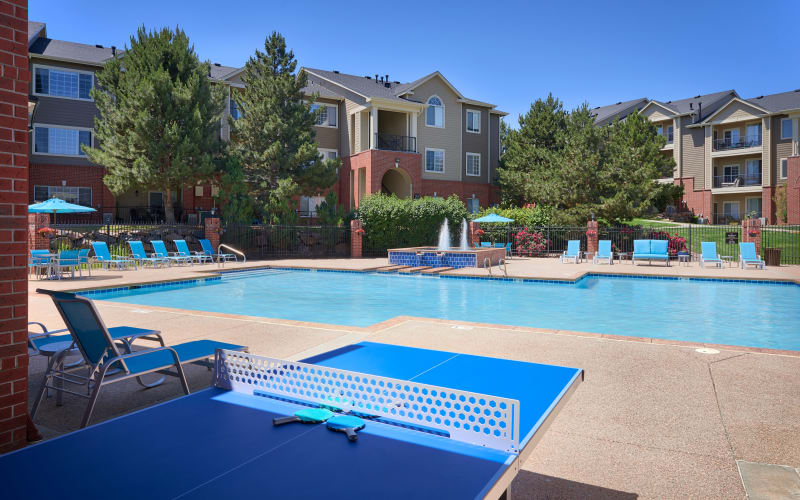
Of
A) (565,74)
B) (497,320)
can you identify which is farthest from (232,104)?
(497,320)

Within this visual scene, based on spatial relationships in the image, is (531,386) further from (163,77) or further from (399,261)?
(163,77)

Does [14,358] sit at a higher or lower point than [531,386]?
higher

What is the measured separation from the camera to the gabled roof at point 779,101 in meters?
37.1

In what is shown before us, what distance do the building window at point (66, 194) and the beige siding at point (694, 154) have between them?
41.5 meters

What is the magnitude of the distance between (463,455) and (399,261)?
66.1ft

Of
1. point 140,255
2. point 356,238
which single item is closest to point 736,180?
point 356,238

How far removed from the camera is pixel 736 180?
129ft

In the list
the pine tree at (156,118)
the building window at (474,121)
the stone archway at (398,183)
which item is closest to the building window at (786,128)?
the building window at (474,121)

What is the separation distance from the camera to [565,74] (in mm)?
30969

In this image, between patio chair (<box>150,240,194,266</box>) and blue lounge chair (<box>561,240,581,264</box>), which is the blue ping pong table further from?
blue lounge chair (<box>561,240,581,264</box>)

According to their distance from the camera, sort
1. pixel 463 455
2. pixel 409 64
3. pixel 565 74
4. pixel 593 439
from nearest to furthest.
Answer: pixel 463 455 < pixel 593 439 < pixel 565 74 < pixel 409 64

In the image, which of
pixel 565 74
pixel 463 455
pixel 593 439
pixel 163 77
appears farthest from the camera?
pixel 565 74

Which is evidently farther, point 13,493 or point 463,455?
point 463,455

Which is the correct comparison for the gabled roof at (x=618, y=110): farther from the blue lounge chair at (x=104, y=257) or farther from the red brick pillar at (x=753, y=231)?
the blue lounge chair at (x=104, y=257)
